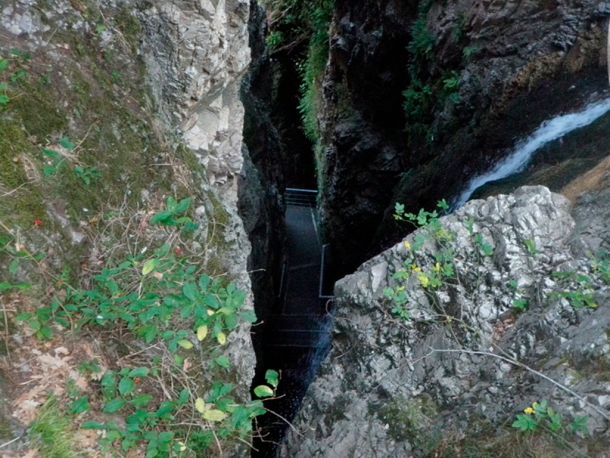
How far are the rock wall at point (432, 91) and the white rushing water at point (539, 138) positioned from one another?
222 millimetres

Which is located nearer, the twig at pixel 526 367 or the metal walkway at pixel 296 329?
the twig at pixel 526 367

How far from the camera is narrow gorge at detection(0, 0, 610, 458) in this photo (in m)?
2.65

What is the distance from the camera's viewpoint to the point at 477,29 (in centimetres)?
819

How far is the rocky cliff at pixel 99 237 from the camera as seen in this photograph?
255 cm

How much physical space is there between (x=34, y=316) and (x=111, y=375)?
47cm

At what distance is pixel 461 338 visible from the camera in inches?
160

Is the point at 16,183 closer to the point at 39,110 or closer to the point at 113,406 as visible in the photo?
the point at 39,110

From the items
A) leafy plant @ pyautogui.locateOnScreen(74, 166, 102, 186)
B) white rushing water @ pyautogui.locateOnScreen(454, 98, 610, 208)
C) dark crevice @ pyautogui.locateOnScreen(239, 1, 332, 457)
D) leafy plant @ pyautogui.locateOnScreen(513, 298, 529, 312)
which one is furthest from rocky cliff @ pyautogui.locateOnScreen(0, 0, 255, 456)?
white rushing water @ pyautogui.locateOnScreen(454, 98, 610, 208)

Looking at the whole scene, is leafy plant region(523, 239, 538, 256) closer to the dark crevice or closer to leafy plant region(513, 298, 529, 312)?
leafy plant region(513, 298, 529, 312)

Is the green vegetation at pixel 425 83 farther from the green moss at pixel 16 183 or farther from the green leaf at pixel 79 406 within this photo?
the green leaf at pixel 79 406

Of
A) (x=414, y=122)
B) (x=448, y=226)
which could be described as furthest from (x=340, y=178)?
(x=448, y=226)

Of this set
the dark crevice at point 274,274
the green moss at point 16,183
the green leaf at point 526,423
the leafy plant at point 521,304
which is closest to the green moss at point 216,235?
the green moss at point 16,183

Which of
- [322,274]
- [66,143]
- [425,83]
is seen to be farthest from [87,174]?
[322,274]

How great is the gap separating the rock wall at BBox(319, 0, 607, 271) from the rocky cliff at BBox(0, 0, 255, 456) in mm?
5032
